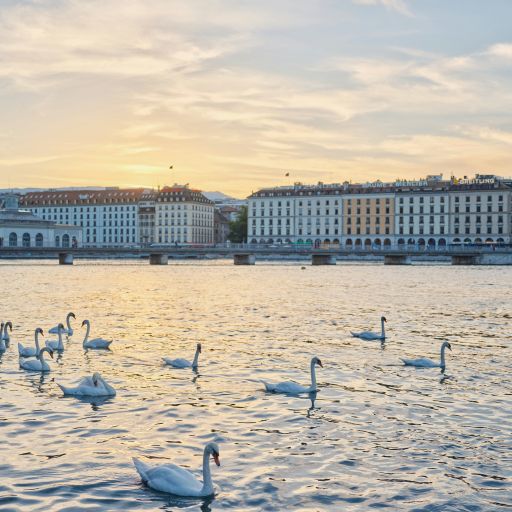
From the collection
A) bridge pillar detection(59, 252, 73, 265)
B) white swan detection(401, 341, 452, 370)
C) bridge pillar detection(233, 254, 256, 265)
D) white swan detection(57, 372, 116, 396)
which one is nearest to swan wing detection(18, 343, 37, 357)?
white swan detection(57, 372, 116, 396)

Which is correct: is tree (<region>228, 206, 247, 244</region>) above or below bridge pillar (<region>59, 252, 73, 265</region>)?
above

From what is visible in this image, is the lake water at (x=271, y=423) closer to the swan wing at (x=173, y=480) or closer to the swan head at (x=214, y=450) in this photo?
the swan wing at (x=173, y=480)

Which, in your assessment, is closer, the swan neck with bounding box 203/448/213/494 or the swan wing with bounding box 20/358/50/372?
the swan neck with bounding box 203/448/213/494

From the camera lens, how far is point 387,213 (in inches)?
6314

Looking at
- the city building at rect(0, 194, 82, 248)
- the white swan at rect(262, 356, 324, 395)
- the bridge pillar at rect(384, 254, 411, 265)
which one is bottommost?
the white swan at rect(262, 356, 324, 395)

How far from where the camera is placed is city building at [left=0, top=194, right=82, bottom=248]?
14288cm

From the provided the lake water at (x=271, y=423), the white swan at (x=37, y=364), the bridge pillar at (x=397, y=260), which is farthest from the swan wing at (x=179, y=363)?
the bridge pillar at (x=397, y=260)

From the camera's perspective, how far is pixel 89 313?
3466cm

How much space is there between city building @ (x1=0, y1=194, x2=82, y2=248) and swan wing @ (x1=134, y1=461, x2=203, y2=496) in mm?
133262

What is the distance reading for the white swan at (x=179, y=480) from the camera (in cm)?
1005

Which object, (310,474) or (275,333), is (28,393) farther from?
(275,333)

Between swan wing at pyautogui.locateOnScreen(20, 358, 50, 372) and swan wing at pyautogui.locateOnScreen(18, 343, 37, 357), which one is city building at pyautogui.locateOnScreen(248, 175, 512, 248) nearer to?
swan wing at pyautogui.locateOnScreen(18, 343, 37, 357)

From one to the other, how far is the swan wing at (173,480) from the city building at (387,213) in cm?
14456

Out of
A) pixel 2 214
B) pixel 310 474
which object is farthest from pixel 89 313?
pixel 2 214
